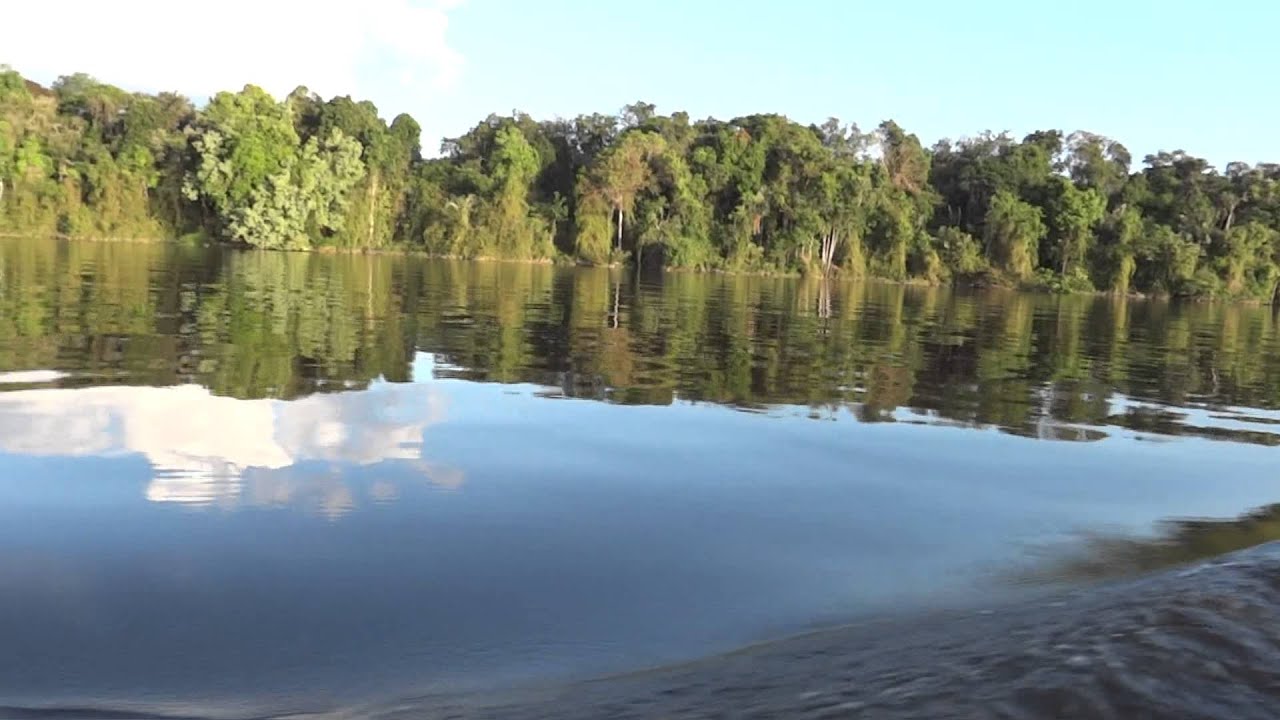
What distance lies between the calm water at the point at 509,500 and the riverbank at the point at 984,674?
0.28m

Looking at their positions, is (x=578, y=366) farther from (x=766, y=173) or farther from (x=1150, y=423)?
(x=766, y=173)

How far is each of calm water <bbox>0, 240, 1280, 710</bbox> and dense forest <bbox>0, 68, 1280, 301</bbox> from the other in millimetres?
54948

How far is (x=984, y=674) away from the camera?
12.1 ft

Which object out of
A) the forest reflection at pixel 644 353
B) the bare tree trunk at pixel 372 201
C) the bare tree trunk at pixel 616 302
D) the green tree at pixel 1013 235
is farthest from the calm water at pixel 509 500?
the green tree at pixel 1013 235

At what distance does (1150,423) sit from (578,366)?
7.01 meters

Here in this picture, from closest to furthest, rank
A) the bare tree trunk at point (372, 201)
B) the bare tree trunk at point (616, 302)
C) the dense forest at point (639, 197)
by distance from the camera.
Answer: the bare tree trunk at point (616, 302) < the dense forest at point (639, 197) < the bare tree trunk at point (372, 201)

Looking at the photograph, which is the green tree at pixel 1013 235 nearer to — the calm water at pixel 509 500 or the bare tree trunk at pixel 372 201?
the bare tree trunk at pixel 372 201

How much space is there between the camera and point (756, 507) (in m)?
6.54

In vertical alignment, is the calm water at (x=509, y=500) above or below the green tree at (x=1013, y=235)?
below

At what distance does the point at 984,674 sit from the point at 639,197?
229 feet

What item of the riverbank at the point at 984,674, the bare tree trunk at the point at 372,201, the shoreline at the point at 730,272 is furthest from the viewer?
the bare tree trunk at the point at 372,201

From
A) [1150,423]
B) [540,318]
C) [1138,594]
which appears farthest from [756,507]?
[540,318]

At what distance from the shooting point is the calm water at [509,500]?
4125 mm

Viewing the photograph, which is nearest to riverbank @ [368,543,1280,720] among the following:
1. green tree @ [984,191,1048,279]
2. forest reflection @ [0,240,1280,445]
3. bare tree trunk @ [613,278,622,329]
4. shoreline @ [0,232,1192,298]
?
forest reflection @ [0,240,1280,445]
